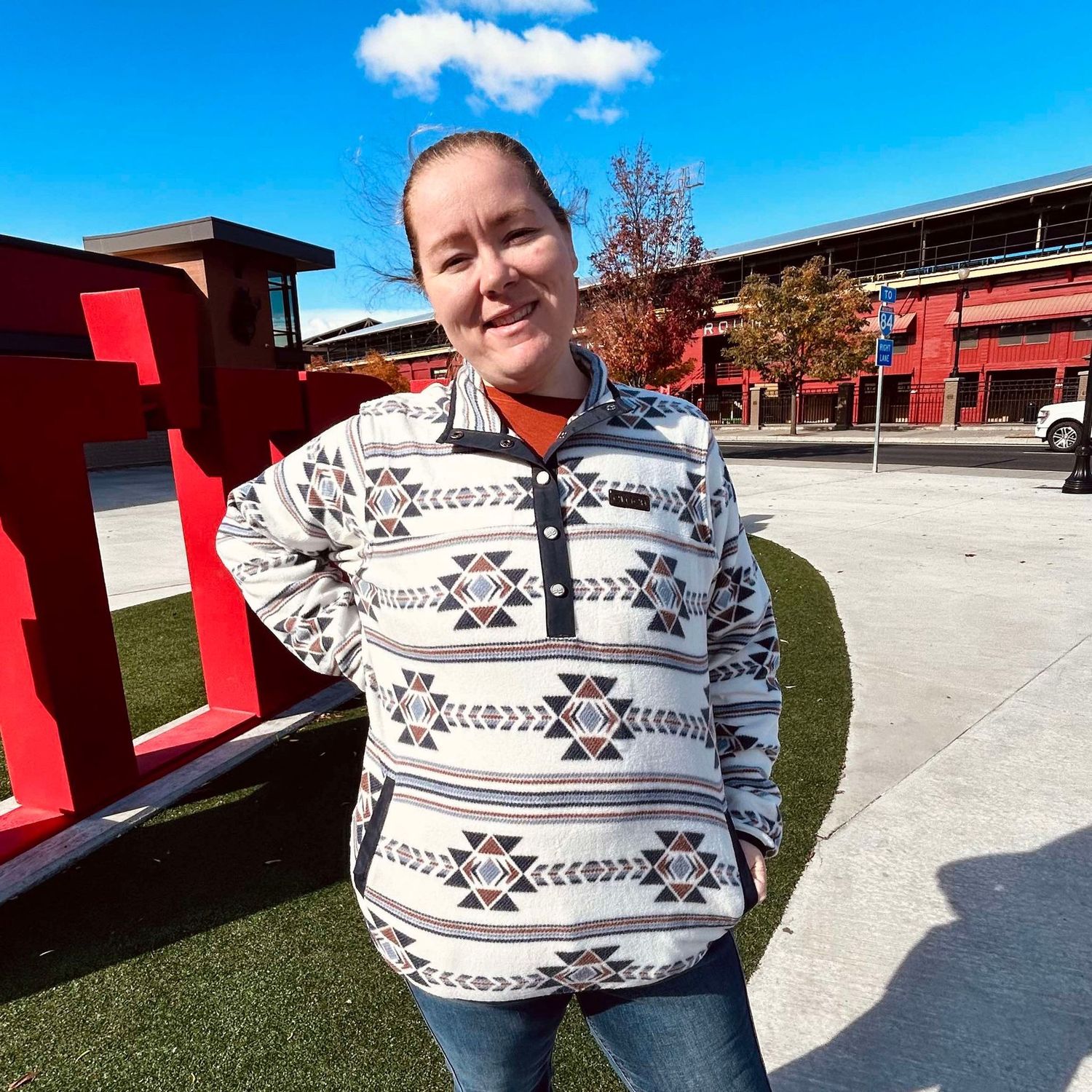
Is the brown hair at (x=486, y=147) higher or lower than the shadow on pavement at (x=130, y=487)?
higher

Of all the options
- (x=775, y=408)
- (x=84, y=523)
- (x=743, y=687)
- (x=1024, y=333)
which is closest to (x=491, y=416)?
(x=743, y=687)

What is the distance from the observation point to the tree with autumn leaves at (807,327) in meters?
29.2

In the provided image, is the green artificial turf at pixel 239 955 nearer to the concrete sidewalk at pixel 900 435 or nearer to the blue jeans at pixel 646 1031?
the blue jeans at pixel 646 1031

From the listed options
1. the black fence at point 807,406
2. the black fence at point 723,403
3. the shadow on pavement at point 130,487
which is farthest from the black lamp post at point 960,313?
the shadow on pavement at point 130,487

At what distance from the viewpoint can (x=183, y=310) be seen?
3.43m

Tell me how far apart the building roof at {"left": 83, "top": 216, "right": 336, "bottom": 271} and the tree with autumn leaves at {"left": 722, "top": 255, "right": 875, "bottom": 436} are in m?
17.7

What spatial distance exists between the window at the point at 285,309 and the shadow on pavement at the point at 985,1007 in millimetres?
27576

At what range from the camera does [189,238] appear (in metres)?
21.5

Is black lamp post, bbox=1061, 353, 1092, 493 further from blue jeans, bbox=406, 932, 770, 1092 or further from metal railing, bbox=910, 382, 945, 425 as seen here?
metal railing, bbox=910, 382, 945, 425

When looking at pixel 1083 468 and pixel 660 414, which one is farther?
pixel 1083 468

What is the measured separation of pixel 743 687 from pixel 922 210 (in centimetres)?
4370

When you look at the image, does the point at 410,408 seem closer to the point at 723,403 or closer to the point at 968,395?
the point at 968,395

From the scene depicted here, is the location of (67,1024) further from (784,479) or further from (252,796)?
(784,479)

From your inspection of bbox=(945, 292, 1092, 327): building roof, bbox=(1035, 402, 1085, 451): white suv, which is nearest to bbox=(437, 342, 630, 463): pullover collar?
bbox=(1035, 402, 1085, 451): white suv
